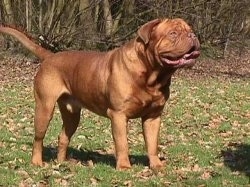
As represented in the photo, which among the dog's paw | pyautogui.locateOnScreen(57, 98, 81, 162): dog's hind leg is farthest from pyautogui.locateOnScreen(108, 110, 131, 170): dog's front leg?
pyautogui.locateOnScreen(57, 98, 81, 162): dog's hind leg

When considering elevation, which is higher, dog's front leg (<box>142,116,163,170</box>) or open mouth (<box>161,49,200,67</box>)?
open mouth (<box>161,49,200,67</box>)

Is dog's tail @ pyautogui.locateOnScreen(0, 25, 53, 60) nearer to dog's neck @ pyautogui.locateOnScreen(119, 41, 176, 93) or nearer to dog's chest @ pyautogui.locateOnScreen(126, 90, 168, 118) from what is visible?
dog's neck @ pyautogui.locateOnScreen(119, 41, 176, 93)

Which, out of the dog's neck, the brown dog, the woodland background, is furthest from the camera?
the woodland background

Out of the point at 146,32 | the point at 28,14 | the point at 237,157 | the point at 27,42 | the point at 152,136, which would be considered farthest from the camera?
the point at 28,14

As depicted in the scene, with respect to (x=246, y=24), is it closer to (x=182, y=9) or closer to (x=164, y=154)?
(x=182, y=9)

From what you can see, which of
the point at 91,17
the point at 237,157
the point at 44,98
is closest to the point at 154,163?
the point at 44,98

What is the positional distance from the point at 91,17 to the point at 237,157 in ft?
56.6

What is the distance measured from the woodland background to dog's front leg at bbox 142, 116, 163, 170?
16.7 metres

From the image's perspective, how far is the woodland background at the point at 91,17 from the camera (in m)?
24.4

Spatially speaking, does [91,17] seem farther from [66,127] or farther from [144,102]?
[144,102]

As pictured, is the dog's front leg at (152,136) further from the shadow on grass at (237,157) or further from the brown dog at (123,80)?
the shadow on grass at (237,157)

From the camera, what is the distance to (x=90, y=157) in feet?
29.0

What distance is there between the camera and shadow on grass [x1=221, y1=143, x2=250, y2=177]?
7904 mm

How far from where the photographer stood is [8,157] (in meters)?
8.35
